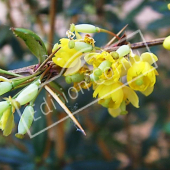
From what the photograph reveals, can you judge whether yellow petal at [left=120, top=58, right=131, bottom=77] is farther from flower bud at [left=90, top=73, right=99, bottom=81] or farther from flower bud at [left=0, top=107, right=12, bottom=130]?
flower bud at [left=0, top=107, right=12, bottom=130]

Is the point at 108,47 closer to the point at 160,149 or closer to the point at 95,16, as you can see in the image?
the point at 95,16

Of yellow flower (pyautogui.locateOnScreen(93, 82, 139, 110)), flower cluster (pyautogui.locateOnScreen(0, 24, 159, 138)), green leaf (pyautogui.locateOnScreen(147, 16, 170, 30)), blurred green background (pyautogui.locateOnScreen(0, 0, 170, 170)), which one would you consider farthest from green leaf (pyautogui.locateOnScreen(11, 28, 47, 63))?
green leaf (pyautogui.locateOnScreen(147, 16, 170, 30))

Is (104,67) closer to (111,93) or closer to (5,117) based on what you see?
(111,93)

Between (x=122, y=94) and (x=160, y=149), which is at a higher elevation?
(x=122, y=94)

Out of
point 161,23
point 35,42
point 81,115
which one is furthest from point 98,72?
point 81,115

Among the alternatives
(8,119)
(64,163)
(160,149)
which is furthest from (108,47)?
(160,149)

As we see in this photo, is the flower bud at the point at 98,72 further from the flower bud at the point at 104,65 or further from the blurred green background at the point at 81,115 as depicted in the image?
the blurred green background at the point at 81,115

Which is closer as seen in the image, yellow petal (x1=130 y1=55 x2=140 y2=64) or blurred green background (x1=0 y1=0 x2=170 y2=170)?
yellow petal (x1=130 y1=55 x2=140 y2=64)
